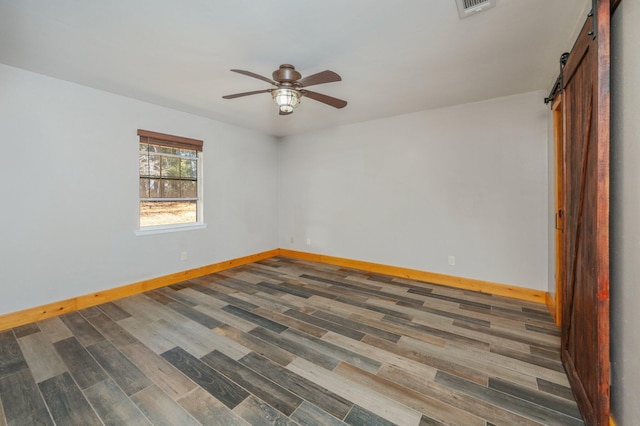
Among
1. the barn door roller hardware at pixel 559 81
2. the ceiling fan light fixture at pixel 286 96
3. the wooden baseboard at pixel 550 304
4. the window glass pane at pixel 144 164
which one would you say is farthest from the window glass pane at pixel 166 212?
the wooden baseboard at pixel 550 304

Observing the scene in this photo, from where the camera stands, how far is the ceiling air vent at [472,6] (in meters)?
1.66

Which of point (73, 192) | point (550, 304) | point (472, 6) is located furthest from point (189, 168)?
point (550, 304)

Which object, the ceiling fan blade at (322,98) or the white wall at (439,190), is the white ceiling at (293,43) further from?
the white wall at (439,190)

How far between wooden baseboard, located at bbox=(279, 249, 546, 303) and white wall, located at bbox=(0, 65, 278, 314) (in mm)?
2276

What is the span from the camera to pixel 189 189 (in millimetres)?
4109

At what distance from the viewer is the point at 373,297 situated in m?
3.28

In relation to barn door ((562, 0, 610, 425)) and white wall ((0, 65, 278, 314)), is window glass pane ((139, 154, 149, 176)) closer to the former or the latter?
white wall ((0, 65, 278, 314))

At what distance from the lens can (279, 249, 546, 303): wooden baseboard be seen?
3.20 metres

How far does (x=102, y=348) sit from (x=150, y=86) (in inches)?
105

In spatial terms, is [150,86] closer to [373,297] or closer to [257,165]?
[257,165]

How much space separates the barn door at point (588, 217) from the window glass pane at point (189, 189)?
173 inches

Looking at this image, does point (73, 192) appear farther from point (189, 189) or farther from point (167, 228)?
point (189, 189)

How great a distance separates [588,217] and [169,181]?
445cm

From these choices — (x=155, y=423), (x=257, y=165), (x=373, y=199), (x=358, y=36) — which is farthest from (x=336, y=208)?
(x=155, y=423)
